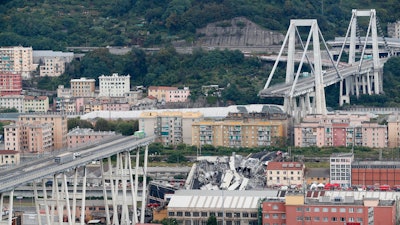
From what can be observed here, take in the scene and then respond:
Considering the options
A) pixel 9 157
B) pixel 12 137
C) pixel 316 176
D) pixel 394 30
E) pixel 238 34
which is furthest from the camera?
pixel 394 30

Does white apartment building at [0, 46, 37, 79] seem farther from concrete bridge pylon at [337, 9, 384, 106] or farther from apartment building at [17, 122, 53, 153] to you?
apartment building at [17, 122, 53, 153]

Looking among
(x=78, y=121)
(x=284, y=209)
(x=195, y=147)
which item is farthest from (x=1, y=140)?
(x=284, y=209)

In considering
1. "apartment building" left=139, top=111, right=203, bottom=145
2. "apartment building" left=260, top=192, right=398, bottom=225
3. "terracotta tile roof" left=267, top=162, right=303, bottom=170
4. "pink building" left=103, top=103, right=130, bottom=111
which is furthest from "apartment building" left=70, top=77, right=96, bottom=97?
"apartment building" left=260, top=192, right=398, bottom=225

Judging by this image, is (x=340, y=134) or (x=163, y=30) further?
(x=163, y=30)

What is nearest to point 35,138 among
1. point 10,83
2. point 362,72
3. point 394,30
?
point 10,83

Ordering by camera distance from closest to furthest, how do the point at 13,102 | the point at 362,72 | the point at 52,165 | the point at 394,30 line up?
1. the point at 52,165
2. the point at 13,102
3. the point at 362,72
4. the point at 394,30

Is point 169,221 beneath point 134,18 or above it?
beneath

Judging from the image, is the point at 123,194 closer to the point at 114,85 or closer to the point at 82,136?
the point at 82,136
